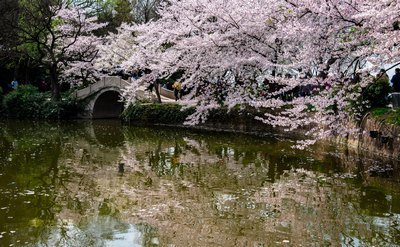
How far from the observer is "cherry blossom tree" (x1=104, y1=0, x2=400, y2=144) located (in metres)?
9.98

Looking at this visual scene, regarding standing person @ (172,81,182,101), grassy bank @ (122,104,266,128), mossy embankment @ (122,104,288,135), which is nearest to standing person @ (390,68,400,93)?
mossy embankment @ (122,104,288,135)

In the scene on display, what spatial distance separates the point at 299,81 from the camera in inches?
466

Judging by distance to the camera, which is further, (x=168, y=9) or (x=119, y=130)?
(x=119, y=130)

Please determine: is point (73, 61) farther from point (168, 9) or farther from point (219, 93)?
point (219, 93)

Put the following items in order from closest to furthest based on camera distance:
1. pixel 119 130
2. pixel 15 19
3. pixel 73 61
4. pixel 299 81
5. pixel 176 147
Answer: pixel 299 81 < pixel 176 147 < pixel 119 130 < pixel 15 19 < pixel 73 61

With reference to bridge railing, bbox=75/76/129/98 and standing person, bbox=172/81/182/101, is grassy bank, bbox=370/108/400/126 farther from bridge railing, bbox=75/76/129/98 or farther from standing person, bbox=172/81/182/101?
bridge railing, bbox=75/76/129/98

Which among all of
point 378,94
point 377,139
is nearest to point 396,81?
point 378,94

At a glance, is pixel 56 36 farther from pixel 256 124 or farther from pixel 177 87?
pixel 256 124

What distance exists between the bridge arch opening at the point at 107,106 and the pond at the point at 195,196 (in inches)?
540

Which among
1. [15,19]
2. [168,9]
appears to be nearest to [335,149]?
[168,9]

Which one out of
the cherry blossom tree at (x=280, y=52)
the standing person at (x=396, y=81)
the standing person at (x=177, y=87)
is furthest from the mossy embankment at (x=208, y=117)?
the standing person at (x=396, y=81)

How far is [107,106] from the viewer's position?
30.5 metres

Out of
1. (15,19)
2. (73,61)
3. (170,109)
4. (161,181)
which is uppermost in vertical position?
(15,19)

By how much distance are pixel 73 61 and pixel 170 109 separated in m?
8.53
